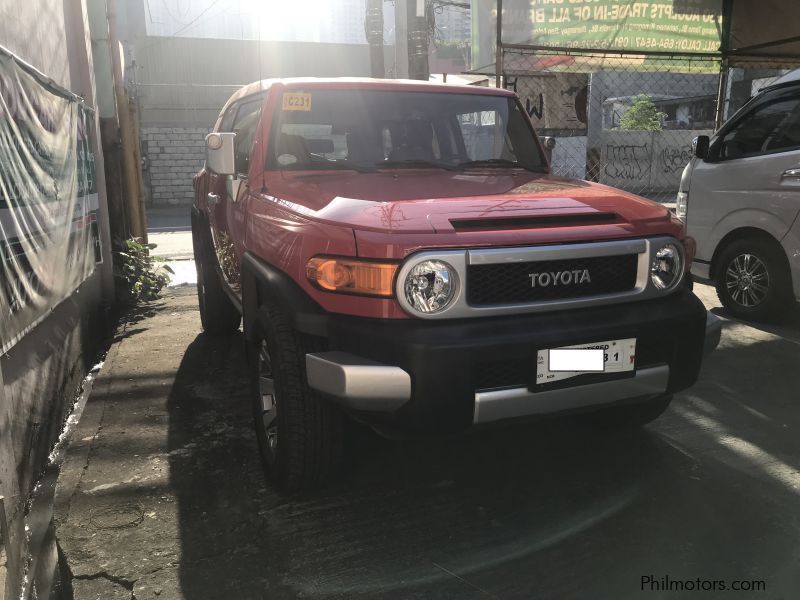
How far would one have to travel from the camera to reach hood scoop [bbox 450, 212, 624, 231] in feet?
8.05

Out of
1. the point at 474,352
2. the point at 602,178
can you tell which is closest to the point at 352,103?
the point at 474,352

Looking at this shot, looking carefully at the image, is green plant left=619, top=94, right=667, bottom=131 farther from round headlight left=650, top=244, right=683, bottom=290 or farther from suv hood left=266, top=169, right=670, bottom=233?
round headlight left=650, top=244, right=683, bottom=290

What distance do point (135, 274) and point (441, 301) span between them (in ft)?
17.2

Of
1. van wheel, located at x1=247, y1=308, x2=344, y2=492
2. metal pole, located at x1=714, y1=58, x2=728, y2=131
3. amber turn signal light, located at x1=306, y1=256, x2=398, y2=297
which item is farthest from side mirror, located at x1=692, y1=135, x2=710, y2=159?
van wheel, located at x1=247, y1=308, x2=344, y2=492

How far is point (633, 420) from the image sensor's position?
133 inches

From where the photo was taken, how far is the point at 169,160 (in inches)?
876

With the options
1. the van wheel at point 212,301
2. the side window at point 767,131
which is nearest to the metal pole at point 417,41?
the side window at point 767,131

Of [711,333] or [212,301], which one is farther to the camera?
[212,301]

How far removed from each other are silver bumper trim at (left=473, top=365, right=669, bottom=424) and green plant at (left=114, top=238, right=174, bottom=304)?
5.21 m

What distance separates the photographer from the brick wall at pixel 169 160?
72.4 ft

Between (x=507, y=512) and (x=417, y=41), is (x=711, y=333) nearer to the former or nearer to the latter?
(x=507, y=512)

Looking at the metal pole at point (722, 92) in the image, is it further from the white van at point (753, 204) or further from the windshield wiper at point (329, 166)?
the windshield wiper at point (329, 166)

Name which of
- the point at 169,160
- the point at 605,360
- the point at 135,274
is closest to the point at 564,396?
the point at 605,360

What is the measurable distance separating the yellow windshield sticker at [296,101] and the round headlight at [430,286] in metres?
1.50
